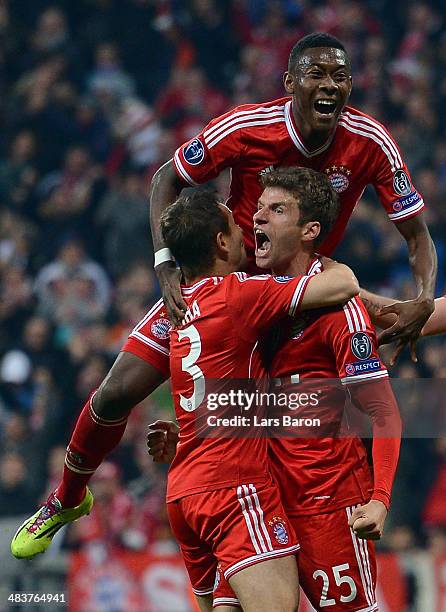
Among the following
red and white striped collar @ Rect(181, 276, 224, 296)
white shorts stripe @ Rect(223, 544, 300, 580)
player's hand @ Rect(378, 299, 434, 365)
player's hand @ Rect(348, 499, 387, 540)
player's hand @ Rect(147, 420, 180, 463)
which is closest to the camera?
player's hand @ Rect(348, 499, 387, 540)

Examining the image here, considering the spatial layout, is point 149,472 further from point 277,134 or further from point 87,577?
point 277,134

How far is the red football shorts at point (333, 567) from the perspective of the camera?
3.87m

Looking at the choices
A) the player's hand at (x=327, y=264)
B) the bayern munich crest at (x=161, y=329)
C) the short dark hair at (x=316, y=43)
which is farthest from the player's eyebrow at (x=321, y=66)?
the bayern munich crest at (x=161, y=329)

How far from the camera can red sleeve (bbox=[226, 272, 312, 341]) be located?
12.6 feet

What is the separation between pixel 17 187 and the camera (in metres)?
10.2

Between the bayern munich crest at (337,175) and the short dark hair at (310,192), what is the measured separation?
0.25m

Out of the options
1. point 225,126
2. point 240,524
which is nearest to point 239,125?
point 225,126

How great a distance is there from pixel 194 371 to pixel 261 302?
1.06 ft

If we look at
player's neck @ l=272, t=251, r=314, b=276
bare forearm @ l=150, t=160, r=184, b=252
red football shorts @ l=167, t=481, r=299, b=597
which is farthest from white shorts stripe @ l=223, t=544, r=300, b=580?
bare forearm @ l=150, t=160, r=184, b=252

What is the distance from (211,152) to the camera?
14.4ft

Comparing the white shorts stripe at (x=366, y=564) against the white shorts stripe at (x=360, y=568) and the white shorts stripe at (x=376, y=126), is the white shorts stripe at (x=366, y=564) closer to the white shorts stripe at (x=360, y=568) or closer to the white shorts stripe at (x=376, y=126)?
the white shorts stripe at (x=360, y=568)

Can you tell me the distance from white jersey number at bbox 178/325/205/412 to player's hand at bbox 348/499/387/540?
64cm

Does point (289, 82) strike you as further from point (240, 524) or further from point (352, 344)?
point (240, 524)
